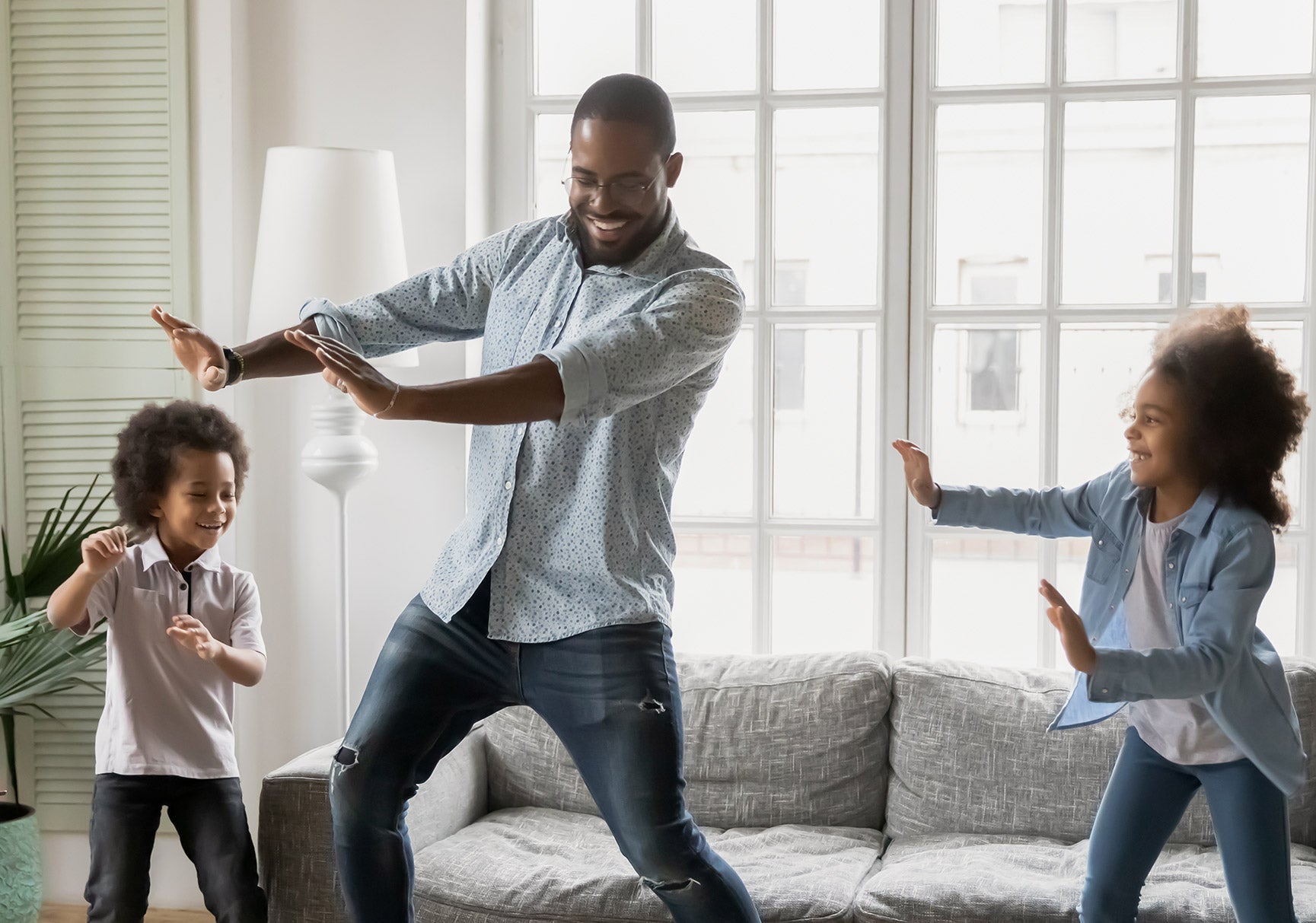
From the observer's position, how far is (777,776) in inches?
102

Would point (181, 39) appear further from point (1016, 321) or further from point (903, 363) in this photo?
point (1016, 321)

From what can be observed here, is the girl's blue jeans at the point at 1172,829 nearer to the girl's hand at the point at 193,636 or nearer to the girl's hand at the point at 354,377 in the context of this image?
the girl's hand at the point at 354,377

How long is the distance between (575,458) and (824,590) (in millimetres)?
1429

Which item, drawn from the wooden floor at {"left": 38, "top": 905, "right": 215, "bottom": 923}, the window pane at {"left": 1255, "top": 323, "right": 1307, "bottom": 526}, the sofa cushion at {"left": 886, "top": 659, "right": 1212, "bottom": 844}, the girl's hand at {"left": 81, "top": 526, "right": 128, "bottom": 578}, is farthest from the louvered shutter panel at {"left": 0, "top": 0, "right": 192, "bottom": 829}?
the window pane at {"left": 1255, "top": 323, "right": 1307, "bottom": 526}

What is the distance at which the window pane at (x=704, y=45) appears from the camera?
2.97 metres

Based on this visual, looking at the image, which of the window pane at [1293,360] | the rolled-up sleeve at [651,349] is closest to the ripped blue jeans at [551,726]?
the rolled-up sleeve at [651,349]

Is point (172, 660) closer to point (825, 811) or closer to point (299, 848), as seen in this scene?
point (299, 848)

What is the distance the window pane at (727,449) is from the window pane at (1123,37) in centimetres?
101

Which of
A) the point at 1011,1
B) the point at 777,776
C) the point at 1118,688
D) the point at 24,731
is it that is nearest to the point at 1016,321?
the point at 1011,1

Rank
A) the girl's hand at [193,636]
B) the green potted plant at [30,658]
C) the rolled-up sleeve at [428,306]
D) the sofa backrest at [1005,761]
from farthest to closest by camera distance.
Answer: the green potted plant at [30,658] < the sofa backrest at [1005,761] < the girl's hand at [193,636] < the rolled-up sleeve at [428,306]

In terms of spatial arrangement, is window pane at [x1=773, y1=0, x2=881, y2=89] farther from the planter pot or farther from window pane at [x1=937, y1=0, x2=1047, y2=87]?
the planter pot

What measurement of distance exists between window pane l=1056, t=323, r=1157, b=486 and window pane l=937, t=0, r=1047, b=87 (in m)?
0.61

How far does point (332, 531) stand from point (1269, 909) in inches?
78.8

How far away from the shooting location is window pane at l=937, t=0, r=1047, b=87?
285cm
